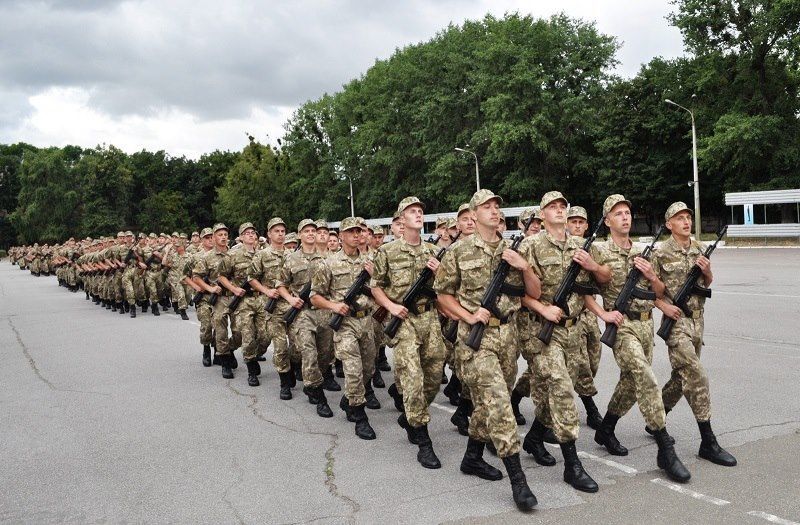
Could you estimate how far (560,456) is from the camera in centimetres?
526

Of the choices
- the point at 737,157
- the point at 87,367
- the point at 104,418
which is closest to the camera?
the point at 104,418

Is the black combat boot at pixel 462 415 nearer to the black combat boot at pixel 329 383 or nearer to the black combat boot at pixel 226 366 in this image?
the black combat boot at pixel 329 383

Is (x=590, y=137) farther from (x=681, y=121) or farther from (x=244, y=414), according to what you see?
(x=244, y=414)

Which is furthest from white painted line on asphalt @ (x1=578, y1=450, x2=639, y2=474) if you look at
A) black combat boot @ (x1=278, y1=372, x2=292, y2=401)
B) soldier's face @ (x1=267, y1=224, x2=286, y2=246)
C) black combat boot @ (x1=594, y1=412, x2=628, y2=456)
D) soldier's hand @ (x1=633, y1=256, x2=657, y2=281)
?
soldier's face @ (x1=267, y1=224, x2=286, y2=246)

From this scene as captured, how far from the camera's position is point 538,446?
16.9 ft

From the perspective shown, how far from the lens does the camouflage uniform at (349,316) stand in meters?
6.36

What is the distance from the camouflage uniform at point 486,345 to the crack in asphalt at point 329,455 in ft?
3.31

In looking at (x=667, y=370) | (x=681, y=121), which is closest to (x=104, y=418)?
(x=667, y=370)

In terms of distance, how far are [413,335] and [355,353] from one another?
105 cm

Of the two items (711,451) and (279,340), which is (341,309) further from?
(711,451)

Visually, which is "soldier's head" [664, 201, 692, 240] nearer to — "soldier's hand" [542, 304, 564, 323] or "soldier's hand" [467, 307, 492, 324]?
"soldier's hand" [542, 304, 564, 323]

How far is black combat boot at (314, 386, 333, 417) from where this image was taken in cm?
680

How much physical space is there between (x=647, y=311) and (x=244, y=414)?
4.08 meters

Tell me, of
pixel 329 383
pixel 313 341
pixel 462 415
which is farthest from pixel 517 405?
pixel 329 383
